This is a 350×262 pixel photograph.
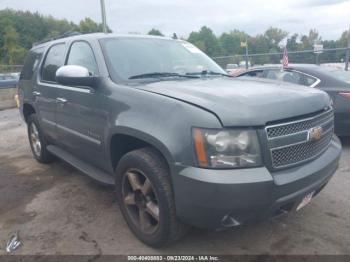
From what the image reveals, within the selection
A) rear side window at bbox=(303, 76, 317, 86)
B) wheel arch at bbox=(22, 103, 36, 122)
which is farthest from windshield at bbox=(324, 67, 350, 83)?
wheel arch at bbox=(22, 103, 36, 122)

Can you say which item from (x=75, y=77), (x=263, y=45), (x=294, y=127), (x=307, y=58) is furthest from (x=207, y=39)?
(x=294, y=127)

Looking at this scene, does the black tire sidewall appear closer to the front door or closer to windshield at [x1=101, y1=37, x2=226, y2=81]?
windshield at [x1=101, y1=37, x2=226, y2=81]

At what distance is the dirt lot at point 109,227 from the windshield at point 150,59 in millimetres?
1508

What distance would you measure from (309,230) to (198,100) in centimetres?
171

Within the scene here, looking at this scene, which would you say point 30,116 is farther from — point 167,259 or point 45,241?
point 167,259

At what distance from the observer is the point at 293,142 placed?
2.59 metres

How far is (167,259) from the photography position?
2852 millimetres

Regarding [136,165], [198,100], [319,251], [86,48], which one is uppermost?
[86,48]

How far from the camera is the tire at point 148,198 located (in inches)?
104

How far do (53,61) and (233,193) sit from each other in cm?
337

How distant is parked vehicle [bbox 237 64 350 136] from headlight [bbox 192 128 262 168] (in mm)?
3970

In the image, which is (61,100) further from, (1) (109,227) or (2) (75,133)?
(1) (109,227)

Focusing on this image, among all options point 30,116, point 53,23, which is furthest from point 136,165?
point 53,23

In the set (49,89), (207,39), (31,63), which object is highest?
(207,39)
